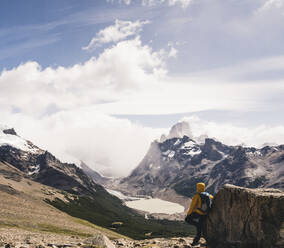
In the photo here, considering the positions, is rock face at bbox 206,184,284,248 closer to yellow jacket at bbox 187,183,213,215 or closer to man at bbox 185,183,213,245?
man at bbox 185,183,213,245

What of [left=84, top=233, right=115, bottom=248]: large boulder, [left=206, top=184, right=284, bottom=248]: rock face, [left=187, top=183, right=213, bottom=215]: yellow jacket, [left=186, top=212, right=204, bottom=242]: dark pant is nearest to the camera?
[left=206, top=184, right=284, bottom=248]: rock face

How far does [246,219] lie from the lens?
29.0m

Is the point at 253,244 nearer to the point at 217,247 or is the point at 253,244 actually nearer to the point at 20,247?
the point at 217,247

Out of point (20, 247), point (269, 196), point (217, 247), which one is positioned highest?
point (269, 196)

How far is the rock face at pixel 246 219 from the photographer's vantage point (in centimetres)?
2617

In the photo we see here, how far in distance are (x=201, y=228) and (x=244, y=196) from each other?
6377 millimetres

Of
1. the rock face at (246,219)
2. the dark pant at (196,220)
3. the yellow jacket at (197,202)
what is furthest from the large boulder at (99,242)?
the rock face at (246,219)

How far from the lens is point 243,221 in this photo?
2928 centimetres

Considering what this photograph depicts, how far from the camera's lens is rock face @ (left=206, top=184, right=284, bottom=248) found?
26.2m

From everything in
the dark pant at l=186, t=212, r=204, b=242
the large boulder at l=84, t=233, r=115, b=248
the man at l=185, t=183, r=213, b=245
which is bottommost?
the large boulder at l=84, t=233, r=115, b=248

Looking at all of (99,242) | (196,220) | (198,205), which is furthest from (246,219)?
(99,242)

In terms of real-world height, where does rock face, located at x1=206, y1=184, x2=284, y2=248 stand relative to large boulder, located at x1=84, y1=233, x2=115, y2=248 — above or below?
above

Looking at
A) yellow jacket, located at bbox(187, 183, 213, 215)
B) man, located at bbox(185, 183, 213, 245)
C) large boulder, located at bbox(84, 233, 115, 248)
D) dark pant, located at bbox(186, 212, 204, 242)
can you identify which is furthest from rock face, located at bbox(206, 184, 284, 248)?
large boulder, located at bbox(84, 233, 115, 248)

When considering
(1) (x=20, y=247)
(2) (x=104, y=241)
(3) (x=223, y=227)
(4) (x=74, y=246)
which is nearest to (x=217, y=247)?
(3) (x=223, y=227)
